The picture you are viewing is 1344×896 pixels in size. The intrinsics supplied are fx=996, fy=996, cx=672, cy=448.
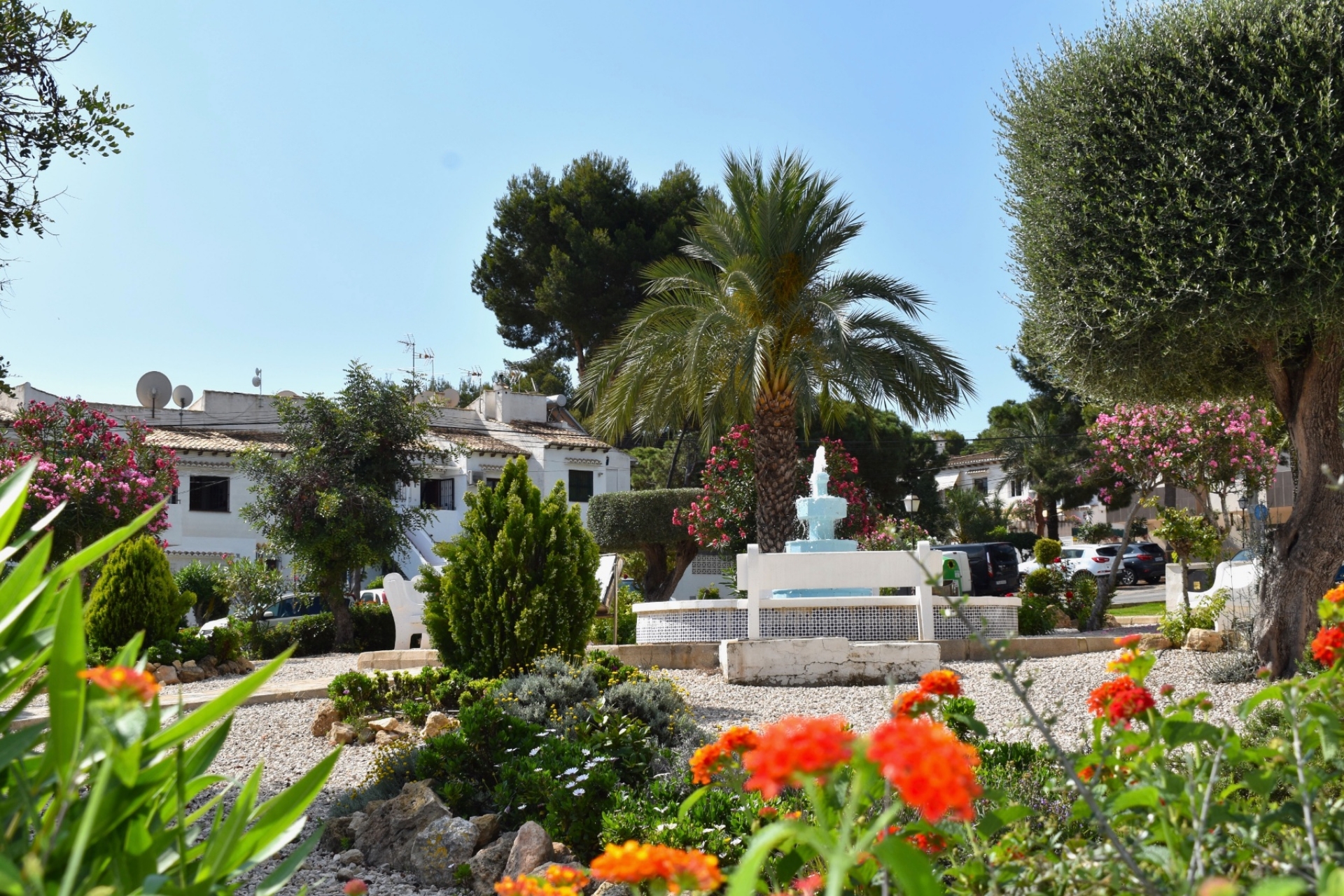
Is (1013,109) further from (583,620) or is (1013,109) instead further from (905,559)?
(583,620)

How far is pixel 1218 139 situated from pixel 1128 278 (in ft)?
3.79

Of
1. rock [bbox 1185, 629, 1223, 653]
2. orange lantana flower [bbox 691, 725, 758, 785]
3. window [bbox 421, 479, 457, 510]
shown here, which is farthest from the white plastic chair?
window [bbox 421, 479, 457, 510]

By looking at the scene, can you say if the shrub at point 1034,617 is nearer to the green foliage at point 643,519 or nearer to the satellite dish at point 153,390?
the green foliage at point 643,519

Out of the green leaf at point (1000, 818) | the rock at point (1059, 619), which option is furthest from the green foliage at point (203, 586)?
the green leaf at point (1000, 818)

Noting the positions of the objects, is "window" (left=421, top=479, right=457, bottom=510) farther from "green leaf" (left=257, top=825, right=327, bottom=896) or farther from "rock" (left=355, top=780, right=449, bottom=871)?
"green leaf" (left=257, top=825, right=327, bottom=896)

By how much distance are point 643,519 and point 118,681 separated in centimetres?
2463

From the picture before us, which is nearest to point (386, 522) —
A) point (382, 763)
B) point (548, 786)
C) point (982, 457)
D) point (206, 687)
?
point (206, 687)

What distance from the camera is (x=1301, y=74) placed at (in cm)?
721

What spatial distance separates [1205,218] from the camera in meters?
7.24

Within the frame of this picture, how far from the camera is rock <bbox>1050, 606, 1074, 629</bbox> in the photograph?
1537 centimetres

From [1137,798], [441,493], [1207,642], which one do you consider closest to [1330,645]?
[1137,798]

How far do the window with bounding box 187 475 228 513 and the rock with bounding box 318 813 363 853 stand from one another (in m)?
24.7

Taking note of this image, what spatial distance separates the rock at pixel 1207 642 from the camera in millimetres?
9609

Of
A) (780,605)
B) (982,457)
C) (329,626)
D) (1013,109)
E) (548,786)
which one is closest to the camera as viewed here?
(548,786)
